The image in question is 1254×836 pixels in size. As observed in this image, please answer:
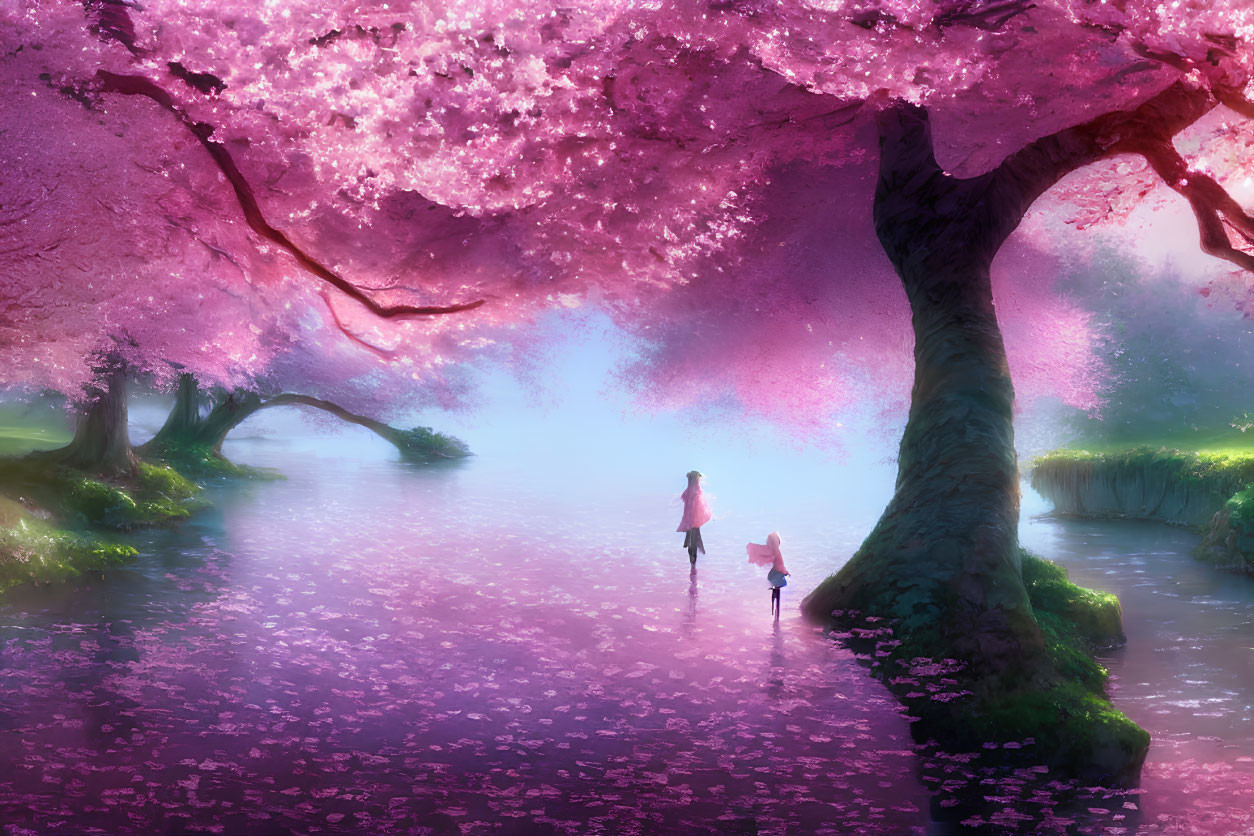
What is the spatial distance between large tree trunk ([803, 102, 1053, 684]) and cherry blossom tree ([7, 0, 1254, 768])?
3cm

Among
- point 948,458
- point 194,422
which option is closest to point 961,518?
point 948,458

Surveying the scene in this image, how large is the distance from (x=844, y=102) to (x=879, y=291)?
5051 mm

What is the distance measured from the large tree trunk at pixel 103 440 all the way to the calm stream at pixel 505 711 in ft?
29.3

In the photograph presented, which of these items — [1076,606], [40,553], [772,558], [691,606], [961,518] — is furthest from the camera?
[691,606]

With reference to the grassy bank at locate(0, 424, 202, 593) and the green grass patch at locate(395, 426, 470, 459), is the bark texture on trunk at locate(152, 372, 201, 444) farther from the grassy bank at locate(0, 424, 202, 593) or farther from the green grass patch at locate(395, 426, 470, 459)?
the green grass patch at locate(395, 426, 470, 459)

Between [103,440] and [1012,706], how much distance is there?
2469 centimetres

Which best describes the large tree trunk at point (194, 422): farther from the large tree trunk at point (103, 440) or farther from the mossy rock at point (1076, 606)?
the mossy rock at point (1076, 606)

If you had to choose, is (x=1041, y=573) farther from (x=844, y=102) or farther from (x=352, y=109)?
(x=352, y=109)

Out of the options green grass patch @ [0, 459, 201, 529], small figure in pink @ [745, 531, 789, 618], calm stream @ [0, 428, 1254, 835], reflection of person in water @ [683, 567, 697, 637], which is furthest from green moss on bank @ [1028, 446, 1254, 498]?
green grass patch @ [0, 459, 201, 529]

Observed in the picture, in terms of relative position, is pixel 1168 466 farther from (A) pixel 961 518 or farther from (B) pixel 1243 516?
(A) pixel 961 518

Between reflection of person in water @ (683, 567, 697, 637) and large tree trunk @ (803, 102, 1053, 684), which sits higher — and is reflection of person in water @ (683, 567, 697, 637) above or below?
below

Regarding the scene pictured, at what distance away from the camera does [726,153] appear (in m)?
11.9

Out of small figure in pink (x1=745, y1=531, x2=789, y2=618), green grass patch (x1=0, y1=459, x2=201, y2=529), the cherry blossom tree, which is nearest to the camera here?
the cherry blossom tree

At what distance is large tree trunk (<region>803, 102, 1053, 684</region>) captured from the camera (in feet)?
27.0
